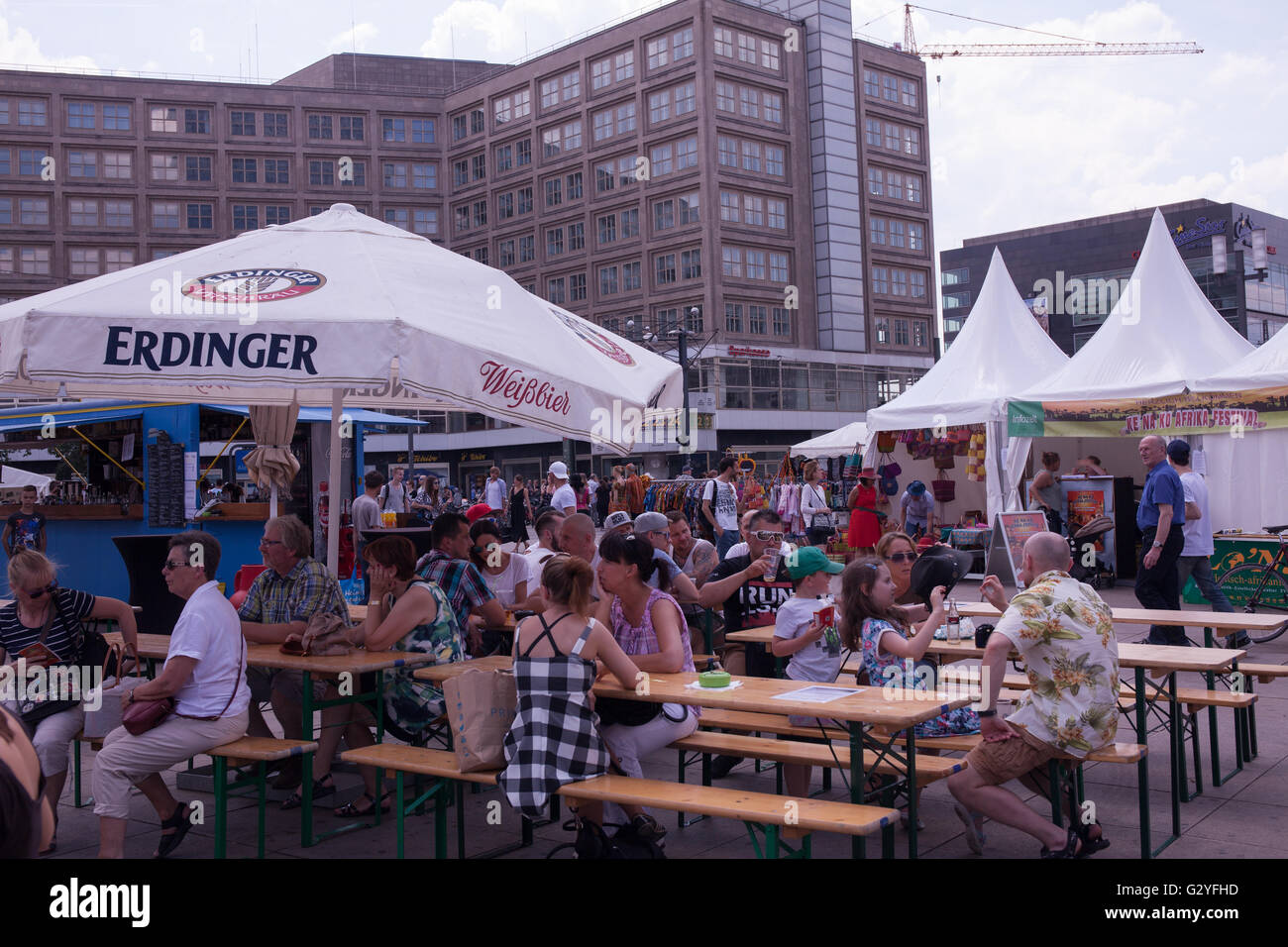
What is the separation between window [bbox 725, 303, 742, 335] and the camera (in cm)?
5547

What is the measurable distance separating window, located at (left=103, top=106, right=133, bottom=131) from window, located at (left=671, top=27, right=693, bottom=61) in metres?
32.3

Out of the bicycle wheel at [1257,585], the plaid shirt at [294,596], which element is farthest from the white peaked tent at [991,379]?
the plaid shirt at [294,596]

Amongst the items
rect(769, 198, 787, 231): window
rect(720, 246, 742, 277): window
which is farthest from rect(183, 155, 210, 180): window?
rect(769, 198, 787, 231): window

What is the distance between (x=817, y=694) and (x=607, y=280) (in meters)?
56.1

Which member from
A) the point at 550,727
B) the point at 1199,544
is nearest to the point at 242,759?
the point at 550,727

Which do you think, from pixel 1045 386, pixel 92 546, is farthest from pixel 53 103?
pixel 1045 386

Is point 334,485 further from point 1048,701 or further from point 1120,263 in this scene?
point 1120,263

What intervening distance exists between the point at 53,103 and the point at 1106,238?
220 ft

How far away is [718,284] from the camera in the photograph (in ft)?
180

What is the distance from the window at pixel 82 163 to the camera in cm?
6175

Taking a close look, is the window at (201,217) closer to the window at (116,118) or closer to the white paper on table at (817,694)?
the window at (116,118)

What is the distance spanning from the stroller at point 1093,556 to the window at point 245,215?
58.5m
